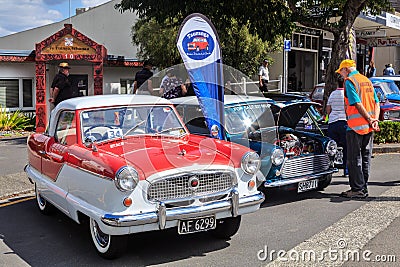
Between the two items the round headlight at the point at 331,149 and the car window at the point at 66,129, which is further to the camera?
the round headlight at the point at 331,149

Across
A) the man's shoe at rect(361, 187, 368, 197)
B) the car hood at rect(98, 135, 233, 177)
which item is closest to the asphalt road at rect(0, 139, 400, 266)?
the man's shoe at rect(361, 187, 368, 197)

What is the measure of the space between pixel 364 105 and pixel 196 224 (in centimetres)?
375

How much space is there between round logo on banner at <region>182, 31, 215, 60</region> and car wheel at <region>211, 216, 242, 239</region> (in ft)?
11.4

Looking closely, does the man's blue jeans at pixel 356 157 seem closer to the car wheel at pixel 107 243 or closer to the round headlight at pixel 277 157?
the round headlight at pixel 277 157

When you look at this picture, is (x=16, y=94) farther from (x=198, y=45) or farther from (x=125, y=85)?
(x=198, y=45)

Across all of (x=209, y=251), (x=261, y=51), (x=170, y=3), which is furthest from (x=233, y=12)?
(x=209, y=251)

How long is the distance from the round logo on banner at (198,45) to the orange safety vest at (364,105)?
2344 mm

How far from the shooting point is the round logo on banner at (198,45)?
872 cm

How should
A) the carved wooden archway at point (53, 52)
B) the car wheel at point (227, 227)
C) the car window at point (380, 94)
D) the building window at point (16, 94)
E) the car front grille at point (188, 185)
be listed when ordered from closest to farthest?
the car front grille at point (188, 185), the car wheel at point (227, 227), the car window at point (380, 94), the carved wooden archway at point (53, 52), the building window at point (16, 94)

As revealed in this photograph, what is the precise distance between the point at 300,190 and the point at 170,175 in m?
3.13

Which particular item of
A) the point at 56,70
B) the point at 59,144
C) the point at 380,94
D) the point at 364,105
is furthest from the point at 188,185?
the point at 56,70

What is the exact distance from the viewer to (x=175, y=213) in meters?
5.27

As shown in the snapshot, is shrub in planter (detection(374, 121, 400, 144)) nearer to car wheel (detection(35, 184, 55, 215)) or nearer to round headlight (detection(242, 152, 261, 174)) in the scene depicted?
round headlight (detection(242, 152, 261, 174))

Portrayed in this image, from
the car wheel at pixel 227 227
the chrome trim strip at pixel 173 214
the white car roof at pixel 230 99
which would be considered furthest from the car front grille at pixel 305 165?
the chrome trim strip at pixel 173 214
